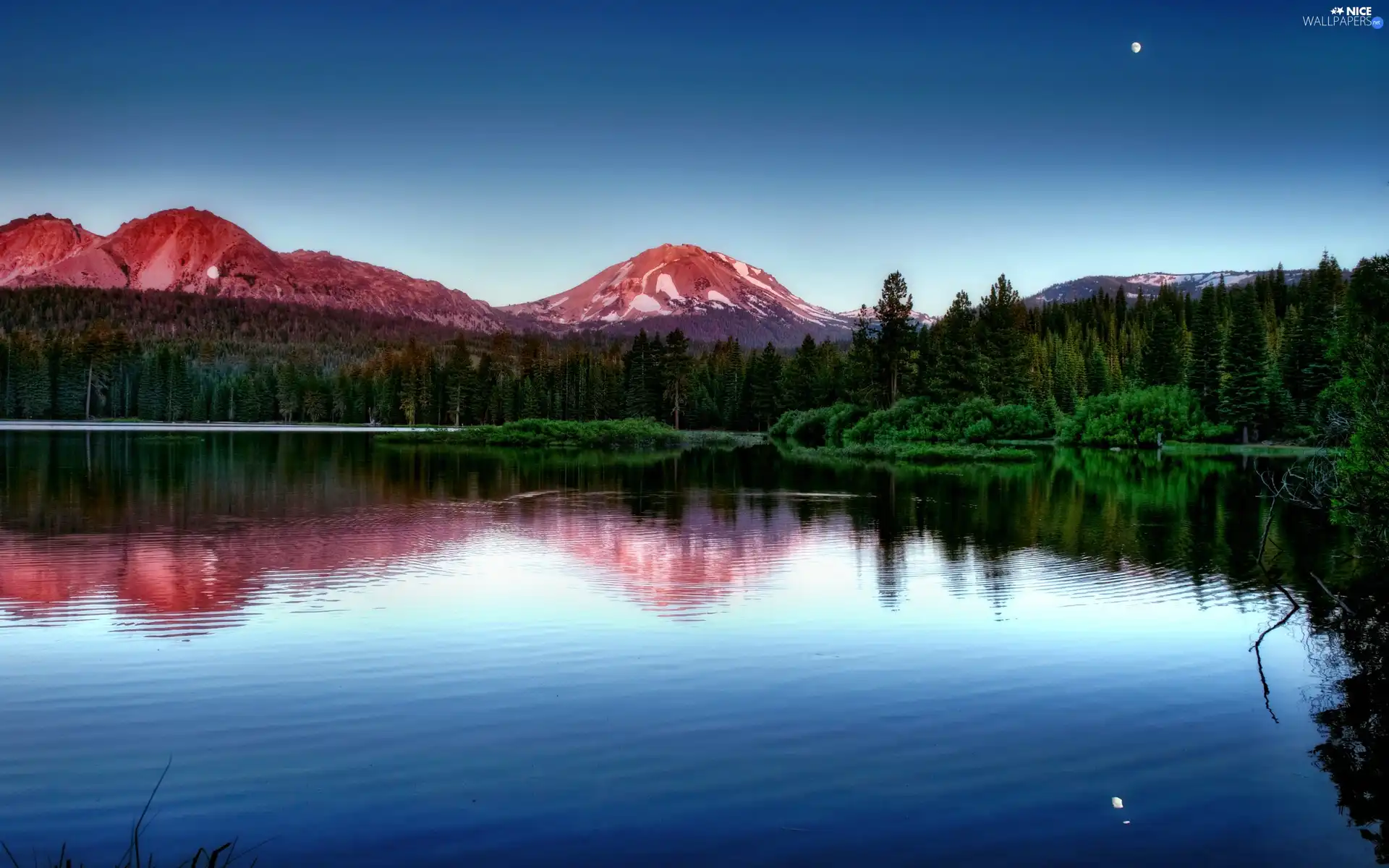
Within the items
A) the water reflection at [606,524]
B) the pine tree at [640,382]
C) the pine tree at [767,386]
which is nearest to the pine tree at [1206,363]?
the water reflection at [606,524]

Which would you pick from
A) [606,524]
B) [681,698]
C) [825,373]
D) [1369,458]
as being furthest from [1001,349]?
[681,698]

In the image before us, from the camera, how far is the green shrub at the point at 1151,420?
3716 inches

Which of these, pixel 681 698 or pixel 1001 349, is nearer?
pixel 681 698

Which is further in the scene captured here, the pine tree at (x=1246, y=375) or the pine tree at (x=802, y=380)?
the pine tree at (x=802, y=380)

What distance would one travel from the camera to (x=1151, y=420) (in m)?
94.6

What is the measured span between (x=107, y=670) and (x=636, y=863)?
9.27 m

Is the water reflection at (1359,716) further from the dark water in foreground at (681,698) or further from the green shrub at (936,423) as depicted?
the green shrub at (936,423)

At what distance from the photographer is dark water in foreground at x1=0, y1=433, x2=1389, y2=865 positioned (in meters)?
9.00

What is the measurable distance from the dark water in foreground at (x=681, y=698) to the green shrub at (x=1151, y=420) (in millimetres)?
69775

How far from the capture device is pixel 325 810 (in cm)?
920

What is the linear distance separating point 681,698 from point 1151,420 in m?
92.3

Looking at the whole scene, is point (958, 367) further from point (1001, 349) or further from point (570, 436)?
point (570, 436)

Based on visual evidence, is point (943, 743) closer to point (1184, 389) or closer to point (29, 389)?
point (1184, 389)

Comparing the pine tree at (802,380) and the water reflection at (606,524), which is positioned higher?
the pine tree at (802,380)
